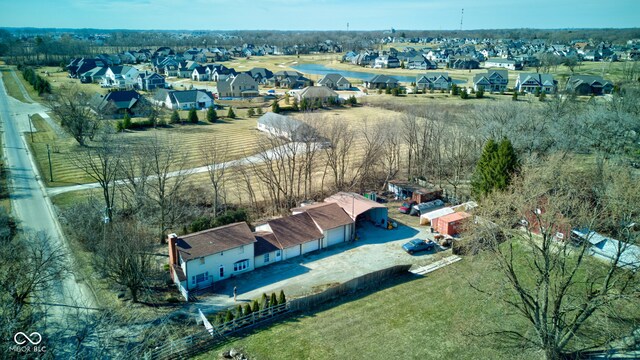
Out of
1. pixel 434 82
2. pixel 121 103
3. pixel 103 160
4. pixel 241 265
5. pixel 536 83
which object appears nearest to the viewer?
pixel 241 265

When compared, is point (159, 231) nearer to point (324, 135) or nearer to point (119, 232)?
point (119, 232)

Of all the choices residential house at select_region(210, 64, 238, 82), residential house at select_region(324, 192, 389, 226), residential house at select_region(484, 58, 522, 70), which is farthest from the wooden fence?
residential house at select_region(484, 58, 522, 70)

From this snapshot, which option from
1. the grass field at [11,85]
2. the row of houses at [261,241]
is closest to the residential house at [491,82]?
the row of houses at [261,241]

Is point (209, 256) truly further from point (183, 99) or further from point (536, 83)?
point (536, 83)

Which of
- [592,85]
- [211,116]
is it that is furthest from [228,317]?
[592,85]

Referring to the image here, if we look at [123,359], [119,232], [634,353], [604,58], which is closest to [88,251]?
[119,232]

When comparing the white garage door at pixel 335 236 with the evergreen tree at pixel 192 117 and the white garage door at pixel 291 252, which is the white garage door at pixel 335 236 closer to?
the white garage door at pixel 291 252
